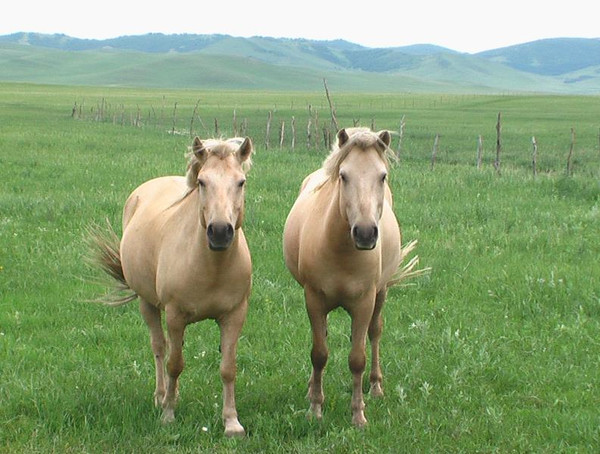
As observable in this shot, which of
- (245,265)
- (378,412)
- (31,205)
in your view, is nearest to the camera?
(245,265)

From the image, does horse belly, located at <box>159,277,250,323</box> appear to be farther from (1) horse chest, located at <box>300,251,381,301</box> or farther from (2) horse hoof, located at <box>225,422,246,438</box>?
(2) horse hoof, located at <box>225,422,246,438</box>

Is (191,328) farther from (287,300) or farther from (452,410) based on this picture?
(452,410)

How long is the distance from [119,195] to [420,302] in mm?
7688

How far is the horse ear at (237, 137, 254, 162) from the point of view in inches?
202

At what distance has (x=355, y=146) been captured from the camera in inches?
207

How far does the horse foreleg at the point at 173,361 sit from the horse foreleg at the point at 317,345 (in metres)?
1.07

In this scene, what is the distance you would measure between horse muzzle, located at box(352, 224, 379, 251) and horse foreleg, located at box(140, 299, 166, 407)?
2268 mm

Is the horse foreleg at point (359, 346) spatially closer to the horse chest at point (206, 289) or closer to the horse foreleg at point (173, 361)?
the horse chest at point (206, 289)

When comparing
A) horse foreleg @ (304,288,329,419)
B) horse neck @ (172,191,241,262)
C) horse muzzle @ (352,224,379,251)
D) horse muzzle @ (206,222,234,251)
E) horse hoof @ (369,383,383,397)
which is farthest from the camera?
horse hoof @ (369,383,383,397)

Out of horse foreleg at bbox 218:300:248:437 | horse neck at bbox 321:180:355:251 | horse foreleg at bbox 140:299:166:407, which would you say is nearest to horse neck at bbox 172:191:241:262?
horse foreleg at bbox 218:300:248:437

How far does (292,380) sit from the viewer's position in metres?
6.35

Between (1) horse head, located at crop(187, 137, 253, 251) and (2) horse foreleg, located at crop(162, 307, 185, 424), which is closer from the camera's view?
(1) horse head, located at crop(187, 137, 253, 251)

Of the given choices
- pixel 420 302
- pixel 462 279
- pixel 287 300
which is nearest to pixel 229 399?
pixel 287 300

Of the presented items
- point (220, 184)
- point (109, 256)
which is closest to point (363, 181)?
point (220, 184)
